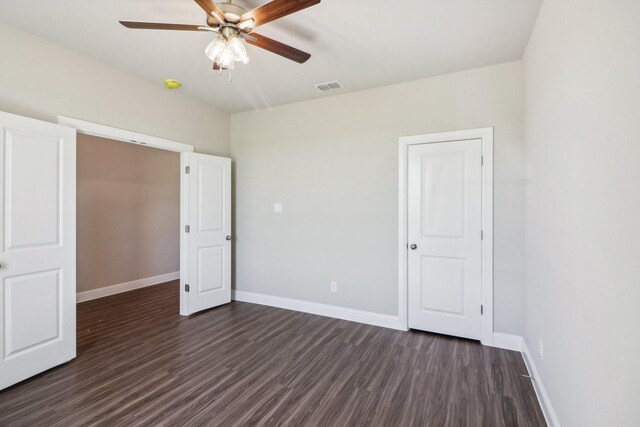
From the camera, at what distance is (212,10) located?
1.79 meters

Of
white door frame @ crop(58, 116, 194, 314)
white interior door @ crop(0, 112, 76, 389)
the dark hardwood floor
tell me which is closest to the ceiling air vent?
white door frame @ crop(58, 116, 194, 314)

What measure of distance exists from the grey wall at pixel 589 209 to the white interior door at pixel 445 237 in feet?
2.80

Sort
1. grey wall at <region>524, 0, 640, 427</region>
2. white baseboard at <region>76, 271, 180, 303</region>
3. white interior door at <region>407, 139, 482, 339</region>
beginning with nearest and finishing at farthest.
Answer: grey wall at <region>524, 0, 640, 427</region> → white interior door at <region>407, 139, 482, 339</region> → white baseboard at <region>76, 271, 180, 303</region>

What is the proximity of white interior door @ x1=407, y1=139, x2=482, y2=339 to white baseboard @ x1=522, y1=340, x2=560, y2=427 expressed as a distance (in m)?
0.47

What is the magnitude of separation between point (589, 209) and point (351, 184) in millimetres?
2519

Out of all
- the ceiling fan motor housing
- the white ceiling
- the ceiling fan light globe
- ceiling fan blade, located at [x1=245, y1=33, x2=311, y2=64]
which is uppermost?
the white ceiling

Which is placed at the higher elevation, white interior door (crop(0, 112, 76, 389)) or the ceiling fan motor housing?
the ceiling fan motor housing

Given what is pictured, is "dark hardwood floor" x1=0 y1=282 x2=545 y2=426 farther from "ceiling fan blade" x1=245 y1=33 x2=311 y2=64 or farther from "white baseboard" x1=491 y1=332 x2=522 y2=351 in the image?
"ceiling fan blade" x1=245 y1=33 x2=311 y2=64

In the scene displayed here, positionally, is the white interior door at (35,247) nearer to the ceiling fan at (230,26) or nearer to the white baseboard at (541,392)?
the ceiling fan at (230,26)

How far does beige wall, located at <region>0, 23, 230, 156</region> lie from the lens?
95.8 inches

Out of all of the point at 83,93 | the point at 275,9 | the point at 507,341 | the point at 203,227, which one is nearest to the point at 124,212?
the point at 203,227

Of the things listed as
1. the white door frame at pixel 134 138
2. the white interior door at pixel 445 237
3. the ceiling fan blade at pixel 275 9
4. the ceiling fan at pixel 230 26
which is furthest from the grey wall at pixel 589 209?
the white door frame at pixel 134 138

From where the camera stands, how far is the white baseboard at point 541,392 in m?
1.84

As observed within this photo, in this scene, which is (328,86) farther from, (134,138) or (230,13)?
(134,138)
